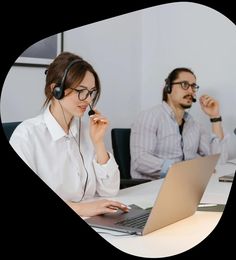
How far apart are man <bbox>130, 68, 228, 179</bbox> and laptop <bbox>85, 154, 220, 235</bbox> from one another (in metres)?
0.63

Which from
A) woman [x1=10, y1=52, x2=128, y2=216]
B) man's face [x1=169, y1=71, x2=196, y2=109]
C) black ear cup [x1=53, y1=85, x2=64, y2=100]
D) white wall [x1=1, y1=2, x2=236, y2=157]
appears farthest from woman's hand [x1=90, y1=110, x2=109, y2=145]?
man's face [x1=169, y1=71, x2=196, y2=109]

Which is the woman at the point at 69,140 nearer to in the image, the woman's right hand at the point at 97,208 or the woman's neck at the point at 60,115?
the woman's neck at the point at 60,115

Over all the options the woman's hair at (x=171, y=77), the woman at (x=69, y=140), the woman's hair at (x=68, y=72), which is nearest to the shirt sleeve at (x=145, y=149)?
the woman's hair at (x=171, y=77)

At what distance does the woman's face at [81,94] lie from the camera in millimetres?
723

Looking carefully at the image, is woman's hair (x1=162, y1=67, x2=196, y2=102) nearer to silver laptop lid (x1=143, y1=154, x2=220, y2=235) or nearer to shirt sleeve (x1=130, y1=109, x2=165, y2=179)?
shirt sleeve (x1=130, y1=109, x2=165, y2=179)

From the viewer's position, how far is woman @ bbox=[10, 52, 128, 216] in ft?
2.48

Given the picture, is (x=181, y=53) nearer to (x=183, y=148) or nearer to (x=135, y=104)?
(x=135, y=104)

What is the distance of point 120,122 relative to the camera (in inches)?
57.7

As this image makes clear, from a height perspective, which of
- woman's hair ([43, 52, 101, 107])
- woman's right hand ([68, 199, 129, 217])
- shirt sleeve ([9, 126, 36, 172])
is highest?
woman's hair ([43, 52, 101, 107])

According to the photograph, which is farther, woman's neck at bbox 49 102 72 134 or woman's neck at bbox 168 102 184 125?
woman's neck at bbox 168 102 184 125

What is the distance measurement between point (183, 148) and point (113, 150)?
275 millimetres

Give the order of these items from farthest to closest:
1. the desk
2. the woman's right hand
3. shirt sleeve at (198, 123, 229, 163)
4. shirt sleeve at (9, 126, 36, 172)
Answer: shirt sleeve at (198, 123, 229, 163), shirt sleeve at (9, 126, 36, 172), the woman's right hand, the desk

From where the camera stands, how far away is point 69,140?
2.91 feet

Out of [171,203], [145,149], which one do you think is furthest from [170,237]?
[145,149]
